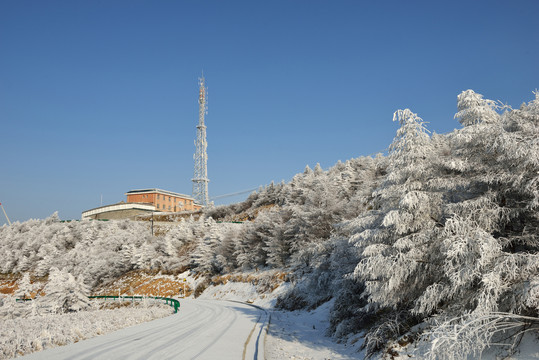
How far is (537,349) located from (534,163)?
15.0 ft

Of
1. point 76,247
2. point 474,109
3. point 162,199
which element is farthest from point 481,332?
point 162,199

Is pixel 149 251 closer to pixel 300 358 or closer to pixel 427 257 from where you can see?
pixel 300 358

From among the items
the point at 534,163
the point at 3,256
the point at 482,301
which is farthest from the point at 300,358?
the point at 3,256

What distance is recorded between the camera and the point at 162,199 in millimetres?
122062

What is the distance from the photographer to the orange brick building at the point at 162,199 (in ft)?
390

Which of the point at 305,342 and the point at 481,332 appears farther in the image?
the point at 305,342

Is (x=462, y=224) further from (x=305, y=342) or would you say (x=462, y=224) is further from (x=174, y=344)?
(x=174, y=344)

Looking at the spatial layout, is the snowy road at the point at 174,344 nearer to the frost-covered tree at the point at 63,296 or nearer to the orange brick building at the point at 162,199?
the frost-covered tree at the point at 63,296

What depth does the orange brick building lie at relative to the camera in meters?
119

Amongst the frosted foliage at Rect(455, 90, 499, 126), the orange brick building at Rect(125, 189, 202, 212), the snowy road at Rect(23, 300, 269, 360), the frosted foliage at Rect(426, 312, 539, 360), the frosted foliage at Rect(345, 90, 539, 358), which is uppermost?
the orange brick building at Rect(125, 189, 202, 212)

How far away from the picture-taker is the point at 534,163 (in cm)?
902

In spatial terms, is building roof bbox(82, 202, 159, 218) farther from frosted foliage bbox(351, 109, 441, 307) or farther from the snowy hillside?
frosted foliage bbox(351, 109, 441, 307)

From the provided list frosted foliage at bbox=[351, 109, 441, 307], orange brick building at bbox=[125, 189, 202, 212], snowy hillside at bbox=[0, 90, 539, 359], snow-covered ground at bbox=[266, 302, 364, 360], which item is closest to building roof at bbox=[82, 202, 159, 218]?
orange brick building at bbox=[125, 189, 202, 212]

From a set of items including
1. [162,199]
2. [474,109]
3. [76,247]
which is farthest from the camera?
[162,199]
